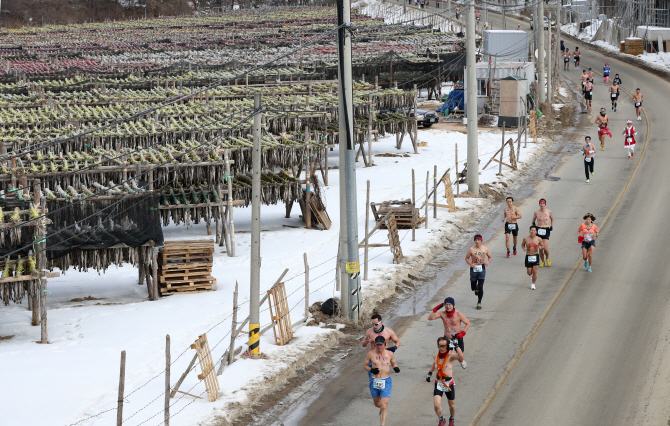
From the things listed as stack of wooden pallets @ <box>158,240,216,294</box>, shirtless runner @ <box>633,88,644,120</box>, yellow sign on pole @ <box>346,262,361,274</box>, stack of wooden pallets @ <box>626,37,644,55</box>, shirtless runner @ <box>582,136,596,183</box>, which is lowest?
stack of wooden pallets @ <box>158,240,216,294</box>

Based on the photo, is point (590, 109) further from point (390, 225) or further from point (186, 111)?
point (390, 225)

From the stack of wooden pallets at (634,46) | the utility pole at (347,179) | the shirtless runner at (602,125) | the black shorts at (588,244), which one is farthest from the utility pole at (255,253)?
the stack of wooden pallets at (634,46)

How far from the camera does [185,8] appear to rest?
129625 millimetres

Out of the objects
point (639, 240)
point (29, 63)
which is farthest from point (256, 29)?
point (639, 240)

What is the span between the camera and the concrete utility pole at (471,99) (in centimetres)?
2852

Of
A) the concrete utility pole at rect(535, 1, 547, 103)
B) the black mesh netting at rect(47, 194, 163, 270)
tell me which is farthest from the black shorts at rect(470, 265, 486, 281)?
the concrete utility pole at rect(535, 1, 547, 103)

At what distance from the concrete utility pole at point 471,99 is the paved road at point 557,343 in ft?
8.25

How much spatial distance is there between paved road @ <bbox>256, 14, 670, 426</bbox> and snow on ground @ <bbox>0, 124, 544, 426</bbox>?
1286mm

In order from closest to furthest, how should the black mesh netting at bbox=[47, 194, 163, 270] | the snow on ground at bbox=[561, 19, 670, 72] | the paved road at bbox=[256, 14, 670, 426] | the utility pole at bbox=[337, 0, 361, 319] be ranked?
the paved road at bbox=[256, 14, 670, 426] < the utility pole at bbox=[337, 0, 361, 319] < the black mesh netting at bbox=[47, 194, 163, 270] < the snow on ground at bbox=[561, 19, 670, 72]

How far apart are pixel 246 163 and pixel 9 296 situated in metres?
12.1

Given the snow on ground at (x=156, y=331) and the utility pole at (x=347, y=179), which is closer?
the snow on ground at (x=156, y=331)

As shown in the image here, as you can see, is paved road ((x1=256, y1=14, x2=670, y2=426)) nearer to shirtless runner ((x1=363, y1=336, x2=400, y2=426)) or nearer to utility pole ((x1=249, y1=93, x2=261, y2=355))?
shirtless runner ((x1=363, y1=336, x2=400, y2=426))

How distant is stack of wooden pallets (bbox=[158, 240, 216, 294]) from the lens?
21.4 meters

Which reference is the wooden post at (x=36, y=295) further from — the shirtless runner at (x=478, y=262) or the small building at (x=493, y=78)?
the small building at (x=493, y=78)
